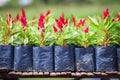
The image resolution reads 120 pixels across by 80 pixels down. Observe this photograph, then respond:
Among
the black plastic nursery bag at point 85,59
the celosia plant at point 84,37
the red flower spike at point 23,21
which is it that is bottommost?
the black plastic nursery bag at point 85,59

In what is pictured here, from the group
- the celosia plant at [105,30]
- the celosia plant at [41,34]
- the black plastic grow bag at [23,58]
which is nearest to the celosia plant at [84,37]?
the celosia plant at [105,30]

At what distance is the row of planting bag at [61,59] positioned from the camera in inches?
91.2

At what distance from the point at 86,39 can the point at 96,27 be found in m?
0.10

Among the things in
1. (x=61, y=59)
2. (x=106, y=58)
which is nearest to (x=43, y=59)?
(x=61, y=59)

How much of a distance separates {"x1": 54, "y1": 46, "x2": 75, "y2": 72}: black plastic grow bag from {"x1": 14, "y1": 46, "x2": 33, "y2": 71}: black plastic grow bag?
17 cm

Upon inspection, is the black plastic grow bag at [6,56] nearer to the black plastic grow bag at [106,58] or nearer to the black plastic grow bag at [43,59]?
the black plastic grow bag at [43,59]

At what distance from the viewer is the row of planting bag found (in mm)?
2316

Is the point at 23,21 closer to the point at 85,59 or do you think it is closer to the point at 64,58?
the point at 64,58

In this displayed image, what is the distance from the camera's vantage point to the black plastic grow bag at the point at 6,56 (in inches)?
92.2

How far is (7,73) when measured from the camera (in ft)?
7.66

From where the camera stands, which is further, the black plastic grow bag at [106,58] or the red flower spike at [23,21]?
the red flower spike at [23,21]

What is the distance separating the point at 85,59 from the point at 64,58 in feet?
0.43

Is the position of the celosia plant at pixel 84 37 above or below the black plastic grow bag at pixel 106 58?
above

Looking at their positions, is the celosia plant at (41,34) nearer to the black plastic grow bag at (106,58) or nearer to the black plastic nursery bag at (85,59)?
the black plastic nursery bag at (85,59)
